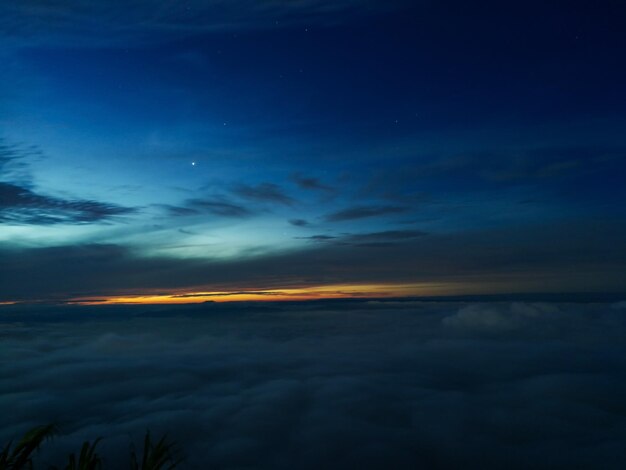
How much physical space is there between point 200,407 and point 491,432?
271ft

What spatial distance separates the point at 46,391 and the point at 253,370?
82.6 metres

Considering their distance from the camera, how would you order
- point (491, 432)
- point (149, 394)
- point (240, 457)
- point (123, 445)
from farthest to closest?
point (149, 394) → point (491, 432) → point (123, 445) → point (240, 457)

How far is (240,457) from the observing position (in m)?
82.7

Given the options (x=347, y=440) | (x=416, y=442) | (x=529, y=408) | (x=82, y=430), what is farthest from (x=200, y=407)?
(x=529, y=408)

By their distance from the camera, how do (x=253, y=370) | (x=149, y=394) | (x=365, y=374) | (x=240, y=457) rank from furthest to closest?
(x=253, y=370) < (x=365, y=374) < (x=149, y=394) < (x=240, y=457)

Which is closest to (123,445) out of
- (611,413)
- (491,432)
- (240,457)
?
(240,457)

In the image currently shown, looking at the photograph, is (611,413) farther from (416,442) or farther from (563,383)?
(416,442)

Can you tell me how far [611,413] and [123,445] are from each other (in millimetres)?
129147

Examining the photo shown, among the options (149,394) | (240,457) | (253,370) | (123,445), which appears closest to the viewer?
(240,457)

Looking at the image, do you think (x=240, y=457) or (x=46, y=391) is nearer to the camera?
(x=240, y=457)

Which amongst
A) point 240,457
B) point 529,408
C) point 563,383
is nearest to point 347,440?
point 240,457

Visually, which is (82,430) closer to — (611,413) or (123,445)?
(123,445)

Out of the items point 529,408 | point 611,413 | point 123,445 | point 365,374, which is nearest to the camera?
point 123,445

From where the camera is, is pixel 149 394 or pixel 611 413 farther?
pixel 149 394
